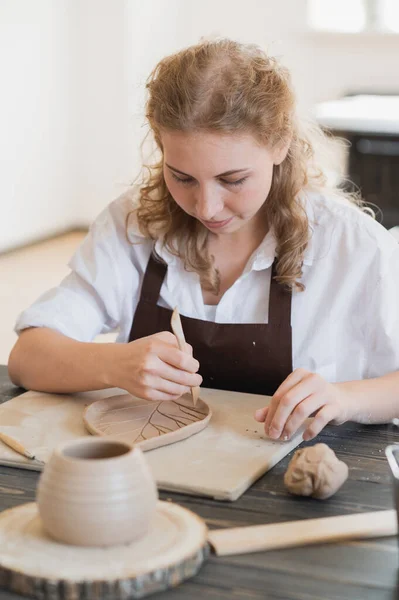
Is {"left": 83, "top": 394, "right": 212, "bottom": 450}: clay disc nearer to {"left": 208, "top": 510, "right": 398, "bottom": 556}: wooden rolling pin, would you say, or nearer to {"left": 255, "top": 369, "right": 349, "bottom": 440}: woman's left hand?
{"left": 255, "top": 369, "right": 349, "bottom": 440}: woman's left hand

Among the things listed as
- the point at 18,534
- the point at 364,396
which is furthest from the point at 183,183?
the point at 18,534

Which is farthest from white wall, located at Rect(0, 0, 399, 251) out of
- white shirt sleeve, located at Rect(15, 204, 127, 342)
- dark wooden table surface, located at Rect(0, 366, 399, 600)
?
dark wooden table surface, located at Rect(0, 366, 399, 600)

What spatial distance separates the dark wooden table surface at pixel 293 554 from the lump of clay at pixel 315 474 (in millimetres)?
16

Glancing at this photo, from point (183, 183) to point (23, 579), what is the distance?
90 centimetres

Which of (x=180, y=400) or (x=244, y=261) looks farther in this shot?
(x=244, y=261)

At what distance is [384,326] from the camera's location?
1752mm

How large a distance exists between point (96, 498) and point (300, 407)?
540 mm

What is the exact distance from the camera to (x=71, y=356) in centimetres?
165

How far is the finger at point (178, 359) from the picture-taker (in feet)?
4.76

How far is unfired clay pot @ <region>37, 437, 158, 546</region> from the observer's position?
909 mm

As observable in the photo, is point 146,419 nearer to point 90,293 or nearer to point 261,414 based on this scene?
point 261,414

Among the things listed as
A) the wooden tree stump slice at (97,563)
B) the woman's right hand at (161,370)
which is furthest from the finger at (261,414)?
the wooden tree stump slice at (97,563)

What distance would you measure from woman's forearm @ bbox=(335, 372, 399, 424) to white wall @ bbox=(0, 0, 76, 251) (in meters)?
4.51

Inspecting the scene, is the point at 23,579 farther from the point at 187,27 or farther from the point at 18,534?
the point at 187,27
